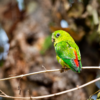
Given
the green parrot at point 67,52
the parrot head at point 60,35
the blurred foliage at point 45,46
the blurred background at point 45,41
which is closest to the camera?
the green parrot at point 67,52

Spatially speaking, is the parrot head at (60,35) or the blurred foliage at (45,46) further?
the blurred foliage at (45,46)

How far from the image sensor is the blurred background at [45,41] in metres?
3.18

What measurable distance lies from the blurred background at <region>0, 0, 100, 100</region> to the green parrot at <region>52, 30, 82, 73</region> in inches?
30.8

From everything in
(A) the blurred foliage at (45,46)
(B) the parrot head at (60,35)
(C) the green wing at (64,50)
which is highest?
(B) the parrot head at (60,35)

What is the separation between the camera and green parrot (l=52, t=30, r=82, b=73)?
1920 mm

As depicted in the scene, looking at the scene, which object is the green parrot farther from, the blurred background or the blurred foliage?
the blurred foliage

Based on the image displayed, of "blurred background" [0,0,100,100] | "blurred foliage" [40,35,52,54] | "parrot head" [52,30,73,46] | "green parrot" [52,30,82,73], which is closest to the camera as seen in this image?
"green parrot" [52,30,82,73]

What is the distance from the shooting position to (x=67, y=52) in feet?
6.66

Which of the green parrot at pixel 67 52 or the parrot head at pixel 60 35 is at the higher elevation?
the parrot head at pixel 60 35

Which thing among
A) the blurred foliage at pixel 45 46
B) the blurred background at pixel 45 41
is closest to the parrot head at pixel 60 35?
the blurred background at pixel 45 41

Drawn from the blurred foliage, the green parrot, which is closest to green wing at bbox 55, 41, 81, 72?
the green parrot

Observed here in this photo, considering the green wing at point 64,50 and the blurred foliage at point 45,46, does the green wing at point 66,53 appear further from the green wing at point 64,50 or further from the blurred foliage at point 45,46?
the blurred foliage at point 45,46

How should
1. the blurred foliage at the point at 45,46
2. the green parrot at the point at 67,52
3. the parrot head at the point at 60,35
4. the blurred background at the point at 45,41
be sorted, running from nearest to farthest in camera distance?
the green parrot at the point at 67,52 → the parrot head at the point at 60,35 → the blurred background at the point at 45,41 → the blurred foliage at the point at 45,46

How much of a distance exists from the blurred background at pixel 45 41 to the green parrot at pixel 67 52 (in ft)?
2.57
